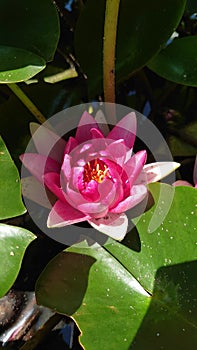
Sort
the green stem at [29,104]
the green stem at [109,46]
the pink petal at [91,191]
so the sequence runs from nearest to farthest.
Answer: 1. the pink petal at [91,191]
2. the green stem at [109,46]
3. the green stem at [29,104]

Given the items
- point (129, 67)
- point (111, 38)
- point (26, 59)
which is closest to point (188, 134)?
point (129, 67)

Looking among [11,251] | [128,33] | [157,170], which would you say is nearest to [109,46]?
[128,33]

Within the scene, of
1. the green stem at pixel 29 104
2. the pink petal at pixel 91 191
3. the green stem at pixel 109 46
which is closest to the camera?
the pink petal at pixel 91 191

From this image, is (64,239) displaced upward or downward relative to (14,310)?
upward

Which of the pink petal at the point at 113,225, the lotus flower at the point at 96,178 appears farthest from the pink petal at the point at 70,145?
the pink petal at the point at 113,225

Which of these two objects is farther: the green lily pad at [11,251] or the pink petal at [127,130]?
the pink petal at [127,130]

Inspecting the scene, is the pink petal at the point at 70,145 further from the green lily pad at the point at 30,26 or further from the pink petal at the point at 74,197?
the green lily pad at the point at 30,26

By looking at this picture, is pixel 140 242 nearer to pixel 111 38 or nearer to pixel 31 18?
pixel 111 38

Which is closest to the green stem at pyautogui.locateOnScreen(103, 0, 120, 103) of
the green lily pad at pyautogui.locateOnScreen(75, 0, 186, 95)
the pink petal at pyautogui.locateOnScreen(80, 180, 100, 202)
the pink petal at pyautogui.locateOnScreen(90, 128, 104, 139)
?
the green lily pad at pyautogui.locateOnScreen(75, 0, 186, 95)
